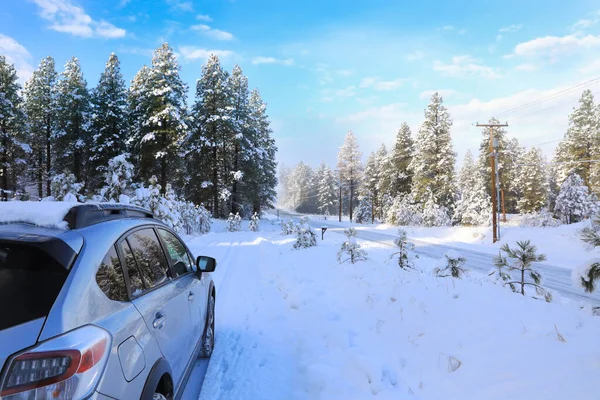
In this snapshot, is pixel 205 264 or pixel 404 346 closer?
pixel 205 264

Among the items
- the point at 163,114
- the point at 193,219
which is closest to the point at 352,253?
the point at 193,219

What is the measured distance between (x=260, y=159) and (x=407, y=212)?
1777 centimetres

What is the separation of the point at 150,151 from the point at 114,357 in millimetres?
28303

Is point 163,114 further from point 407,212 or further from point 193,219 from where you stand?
point 407,212

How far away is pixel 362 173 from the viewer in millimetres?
52969

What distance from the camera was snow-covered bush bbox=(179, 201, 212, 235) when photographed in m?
20.4

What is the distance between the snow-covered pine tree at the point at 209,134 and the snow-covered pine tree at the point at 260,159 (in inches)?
142

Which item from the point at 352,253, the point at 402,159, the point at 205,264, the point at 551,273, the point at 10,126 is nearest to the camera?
the point at 205,264

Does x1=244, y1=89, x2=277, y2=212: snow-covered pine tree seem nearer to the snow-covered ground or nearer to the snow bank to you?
the snow-covered ground

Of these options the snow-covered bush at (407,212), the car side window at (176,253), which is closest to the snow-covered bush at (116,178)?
the car side window at (176,253)

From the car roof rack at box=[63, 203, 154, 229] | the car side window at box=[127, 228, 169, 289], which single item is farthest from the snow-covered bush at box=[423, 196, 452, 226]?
the car roof rack at box=[63, 203, 154, 229]

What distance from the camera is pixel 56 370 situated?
1.34 metres

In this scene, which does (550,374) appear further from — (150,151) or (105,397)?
(150,151)

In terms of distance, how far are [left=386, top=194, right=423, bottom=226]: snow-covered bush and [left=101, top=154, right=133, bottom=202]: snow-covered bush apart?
30396 millimetres
